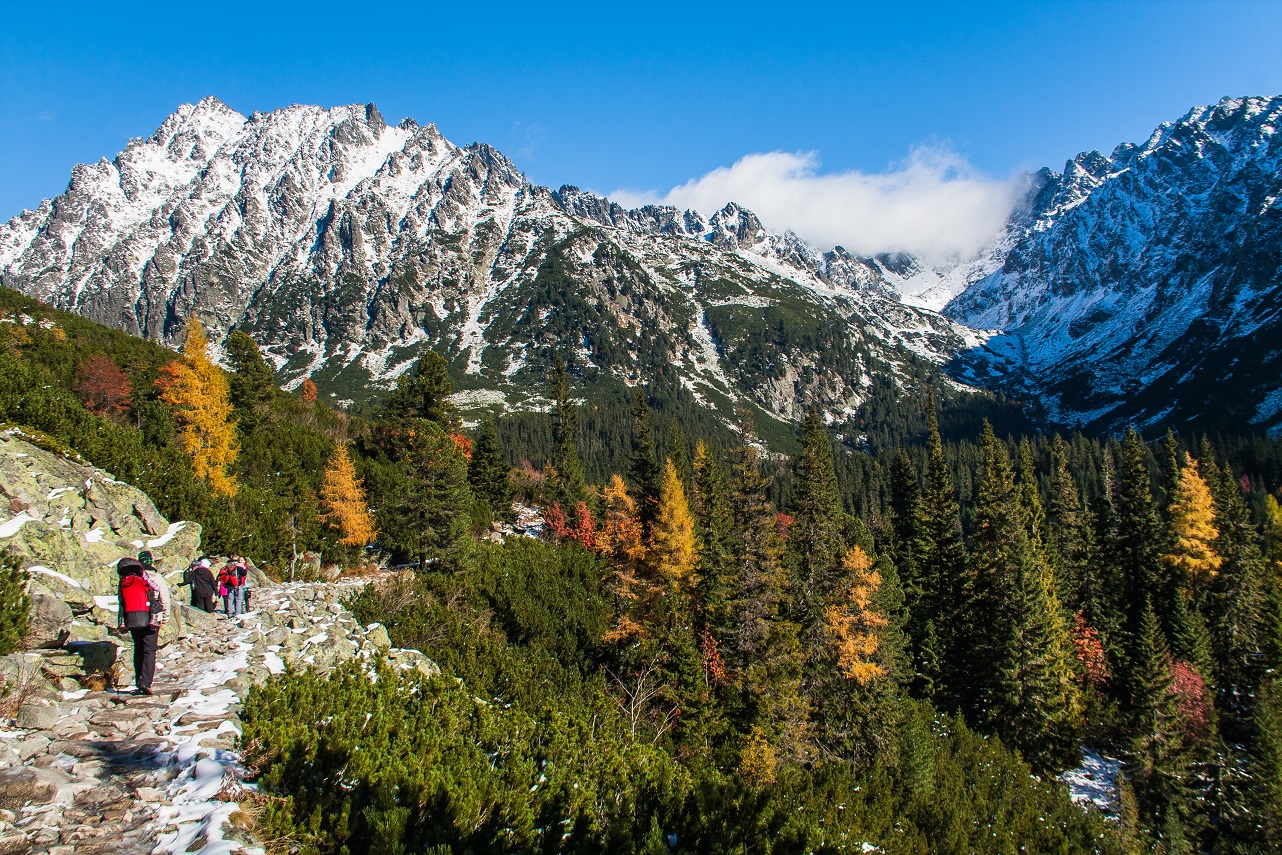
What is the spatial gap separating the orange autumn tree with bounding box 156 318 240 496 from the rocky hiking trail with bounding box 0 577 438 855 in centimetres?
2282

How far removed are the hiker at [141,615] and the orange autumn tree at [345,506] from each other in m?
23.3

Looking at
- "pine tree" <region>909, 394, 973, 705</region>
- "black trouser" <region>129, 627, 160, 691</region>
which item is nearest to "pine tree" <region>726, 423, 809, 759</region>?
"pine tree" <region>909, 394, 973, 705</region>

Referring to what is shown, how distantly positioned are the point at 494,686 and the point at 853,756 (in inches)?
812

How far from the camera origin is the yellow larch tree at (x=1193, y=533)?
44875 millimetres

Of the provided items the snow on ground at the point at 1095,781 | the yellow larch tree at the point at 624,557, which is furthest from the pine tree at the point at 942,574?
the yellow larch tree at the point at 624,557

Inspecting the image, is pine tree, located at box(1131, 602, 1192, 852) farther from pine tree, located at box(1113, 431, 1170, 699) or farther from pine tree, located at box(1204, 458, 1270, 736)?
pine tree, located at box(1204, 458, 1270, 736)

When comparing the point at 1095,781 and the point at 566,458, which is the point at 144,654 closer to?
the point at 1095,781

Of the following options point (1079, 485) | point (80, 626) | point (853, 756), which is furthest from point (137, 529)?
point (1079, 485)

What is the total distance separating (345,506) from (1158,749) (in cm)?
4558

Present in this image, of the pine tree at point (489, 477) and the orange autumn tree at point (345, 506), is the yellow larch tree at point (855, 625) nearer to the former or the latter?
the orange autumn tree at point (345, 506)

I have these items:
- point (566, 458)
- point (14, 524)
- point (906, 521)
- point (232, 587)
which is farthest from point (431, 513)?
point (906, 521)

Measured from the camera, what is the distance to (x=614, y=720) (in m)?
15.1

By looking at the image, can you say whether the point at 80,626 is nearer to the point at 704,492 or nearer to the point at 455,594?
the point at 455,594

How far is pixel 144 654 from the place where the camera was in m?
9.59
